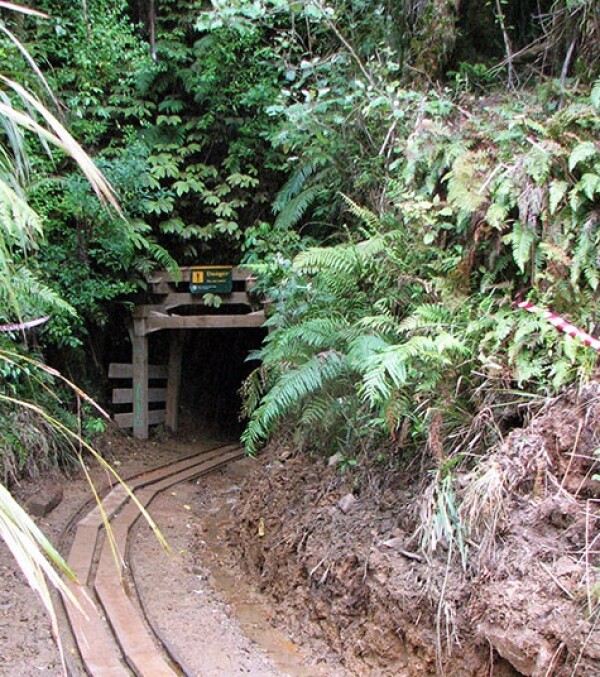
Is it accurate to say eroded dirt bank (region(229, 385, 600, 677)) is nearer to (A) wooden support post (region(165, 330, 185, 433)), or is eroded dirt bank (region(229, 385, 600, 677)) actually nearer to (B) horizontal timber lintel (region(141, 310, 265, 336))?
(B) horizontal timber lintel (region(141, 310, 265, 336))

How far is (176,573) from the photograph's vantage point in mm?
4594

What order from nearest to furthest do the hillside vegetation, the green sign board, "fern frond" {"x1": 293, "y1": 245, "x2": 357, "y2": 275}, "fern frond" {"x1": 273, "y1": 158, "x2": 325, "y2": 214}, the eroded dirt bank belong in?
the eroded dirt bank → the hillside vegetation → "fern frond" {"x1": 293, "y1": 245, "x2": 357, "y2": 275} → "fern frond" {"x1": 273, "y1": 158, "x2": 325, "y2": 214} → the green sign board

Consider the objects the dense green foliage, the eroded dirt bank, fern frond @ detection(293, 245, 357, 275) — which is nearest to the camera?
the eroded dirt bank

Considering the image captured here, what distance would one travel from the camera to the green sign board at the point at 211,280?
7.66 m

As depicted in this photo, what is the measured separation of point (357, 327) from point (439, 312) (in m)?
0.67

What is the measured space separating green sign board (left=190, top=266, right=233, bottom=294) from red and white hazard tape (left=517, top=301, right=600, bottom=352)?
4.58 metres

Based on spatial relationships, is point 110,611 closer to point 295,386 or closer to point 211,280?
point 295,386

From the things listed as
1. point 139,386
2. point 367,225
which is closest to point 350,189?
point 367,225

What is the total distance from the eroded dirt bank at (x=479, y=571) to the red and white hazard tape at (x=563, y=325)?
11.8 inches

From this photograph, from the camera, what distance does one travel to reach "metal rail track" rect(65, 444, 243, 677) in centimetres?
323

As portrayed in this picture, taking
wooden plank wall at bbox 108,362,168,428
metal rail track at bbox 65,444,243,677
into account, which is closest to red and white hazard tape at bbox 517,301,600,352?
metal rail track at bbox 65,444,243,677

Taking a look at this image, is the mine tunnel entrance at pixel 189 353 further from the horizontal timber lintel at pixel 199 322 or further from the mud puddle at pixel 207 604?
the mud puddle at pixel 207 604

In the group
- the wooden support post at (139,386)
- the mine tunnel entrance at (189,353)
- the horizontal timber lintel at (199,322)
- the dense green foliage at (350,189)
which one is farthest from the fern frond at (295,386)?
the wooden support post at (139,386)

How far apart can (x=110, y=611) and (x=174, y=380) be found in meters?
5.51
